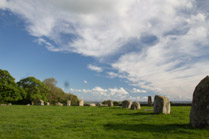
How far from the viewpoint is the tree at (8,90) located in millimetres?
42025

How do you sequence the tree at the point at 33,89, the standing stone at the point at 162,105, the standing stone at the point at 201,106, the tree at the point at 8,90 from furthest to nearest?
the tree at the point at 33,89, the tree at the point at 8,90, the standing stone at the point at 162,105, the standing stone at the point at 201,106

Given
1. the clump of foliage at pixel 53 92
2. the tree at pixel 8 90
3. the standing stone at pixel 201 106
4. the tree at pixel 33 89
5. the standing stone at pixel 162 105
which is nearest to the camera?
the standing stone at pixel 201 106

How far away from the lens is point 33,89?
49.1 m

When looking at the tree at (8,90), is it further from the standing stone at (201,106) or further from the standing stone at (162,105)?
the standing stone at (201,106)

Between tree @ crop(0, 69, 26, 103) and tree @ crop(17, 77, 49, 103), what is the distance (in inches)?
94.4

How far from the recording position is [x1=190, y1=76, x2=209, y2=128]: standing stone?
9.26 m

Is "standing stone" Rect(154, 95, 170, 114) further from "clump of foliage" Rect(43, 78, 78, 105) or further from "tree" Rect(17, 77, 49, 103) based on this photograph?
"clump of foliage" Rect(43, 78, 78, 105)

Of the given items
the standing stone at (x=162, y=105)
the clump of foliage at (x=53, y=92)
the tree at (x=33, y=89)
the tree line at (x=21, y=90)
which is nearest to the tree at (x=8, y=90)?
the tree line at (x=21, y=90)

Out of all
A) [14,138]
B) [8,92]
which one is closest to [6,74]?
[8,92]

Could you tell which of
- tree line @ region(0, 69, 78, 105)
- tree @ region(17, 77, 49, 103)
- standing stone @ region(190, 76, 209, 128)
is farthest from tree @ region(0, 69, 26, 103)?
standing stone @ region(190, 76, 209, 128)

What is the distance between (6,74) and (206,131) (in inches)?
1940

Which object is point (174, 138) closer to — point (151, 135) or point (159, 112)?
point (151, 135)

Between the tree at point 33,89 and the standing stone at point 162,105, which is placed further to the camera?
the tree at point 33,89

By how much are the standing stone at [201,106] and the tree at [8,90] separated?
45.0 m
